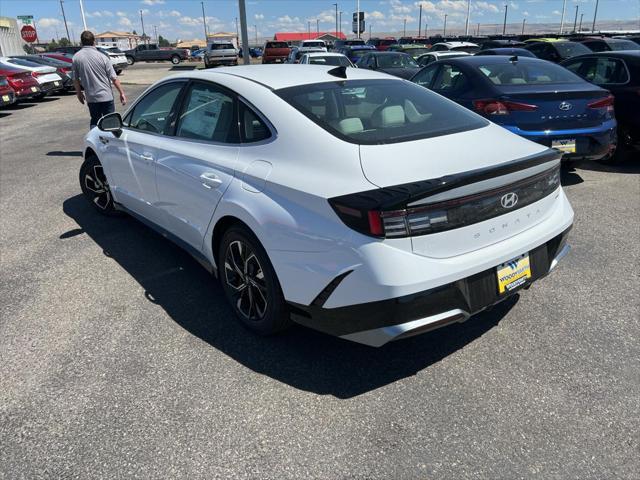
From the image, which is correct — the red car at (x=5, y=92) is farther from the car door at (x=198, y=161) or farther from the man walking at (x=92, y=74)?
the car door at (x=198, y=161)

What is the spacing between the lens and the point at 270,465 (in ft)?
7.53

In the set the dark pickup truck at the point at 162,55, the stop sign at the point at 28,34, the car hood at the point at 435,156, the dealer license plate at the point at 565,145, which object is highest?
the stop sign at the point at 28,34

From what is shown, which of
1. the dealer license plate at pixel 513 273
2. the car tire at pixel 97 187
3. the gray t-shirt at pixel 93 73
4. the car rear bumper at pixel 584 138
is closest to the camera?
the dealer license plate at pixel 513 273

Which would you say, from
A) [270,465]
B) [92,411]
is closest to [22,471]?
[92,411]

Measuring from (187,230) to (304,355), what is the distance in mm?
1337

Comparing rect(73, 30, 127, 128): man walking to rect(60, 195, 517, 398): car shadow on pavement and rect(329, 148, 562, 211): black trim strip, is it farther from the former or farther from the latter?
rect(329, 148, 562, 211): black trim strip

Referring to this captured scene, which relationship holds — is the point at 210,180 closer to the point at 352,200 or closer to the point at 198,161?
the point at 198,161

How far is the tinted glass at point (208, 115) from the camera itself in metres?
3.35

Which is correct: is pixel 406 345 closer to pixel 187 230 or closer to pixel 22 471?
pixel 187 230

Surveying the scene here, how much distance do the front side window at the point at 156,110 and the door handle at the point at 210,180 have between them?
2.68ft

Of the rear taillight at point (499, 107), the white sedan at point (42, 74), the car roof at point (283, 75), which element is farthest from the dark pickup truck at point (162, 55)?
the car roof at point (283, 75)

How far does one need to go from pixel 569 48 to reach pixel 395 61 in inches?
197

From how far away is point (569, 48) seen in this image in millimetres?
14703

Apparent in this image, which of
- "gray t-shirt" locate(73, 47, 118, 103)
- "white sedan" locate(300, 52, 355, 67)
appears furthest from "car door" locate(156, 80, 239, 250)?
"white sedan" locate(300, 52, 355, 67)
